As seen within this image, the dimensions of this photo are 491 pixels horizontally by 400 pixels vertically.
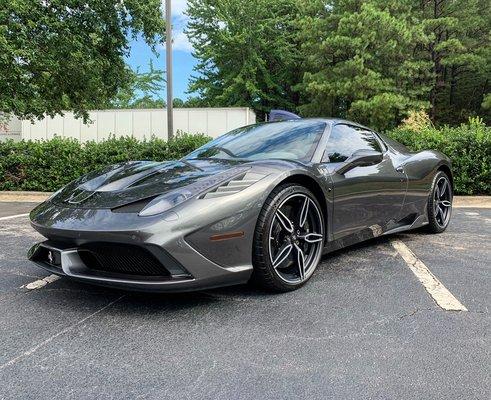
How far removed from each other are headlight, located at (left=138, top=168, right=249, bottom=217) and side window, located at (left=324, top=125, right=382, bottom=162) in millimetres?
1023

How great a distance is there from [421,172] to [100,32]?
10967 millimetres

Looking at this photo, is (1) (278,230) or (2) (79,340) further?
(1) (278,230)

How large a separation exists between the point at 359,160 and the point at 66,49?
10.7m

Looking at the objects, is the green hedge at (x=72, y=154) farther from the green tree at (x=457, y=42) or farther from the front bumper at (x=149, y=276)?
the green tree at (x=457, y=42)

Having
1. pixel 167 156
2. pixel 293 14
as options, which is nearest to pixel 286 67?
pixel 293 14

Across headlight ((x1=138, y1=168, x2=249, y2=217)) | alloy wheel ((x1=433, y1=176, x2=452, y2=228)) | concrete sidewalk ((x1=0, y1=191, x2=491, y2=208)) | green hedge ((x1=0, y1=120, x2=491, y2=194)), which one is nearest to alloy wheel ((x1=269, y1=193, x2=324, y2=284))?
headlight ((x1=138, y1=168, x2=249, y2=217))

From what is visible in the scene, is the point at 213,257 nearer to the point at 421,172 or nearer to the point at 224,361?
the point at 224,361

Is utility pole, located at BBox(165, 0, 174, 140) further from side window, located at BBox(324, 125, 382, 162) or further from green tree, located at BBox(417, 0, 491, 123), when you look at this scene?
green tree, located at BBox(417, 0, 491, 123)

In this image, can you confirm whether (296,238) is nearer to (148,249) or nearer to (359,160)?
(359,160)

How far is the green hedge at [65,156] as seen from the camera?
10.3 metres

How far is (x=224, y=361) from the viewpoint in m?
2.22

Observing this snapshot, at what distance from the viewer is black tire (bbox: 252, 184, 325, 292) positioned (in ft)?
9.63

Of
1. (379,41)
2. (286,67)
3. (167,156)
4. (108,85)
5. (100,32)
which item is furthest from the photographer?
(286,67)

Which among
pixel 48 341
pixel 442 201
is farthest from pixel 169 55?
pixel 48 341
